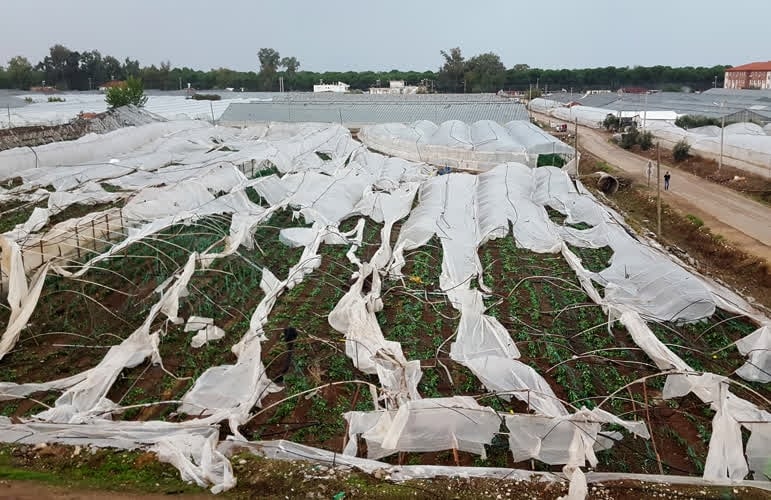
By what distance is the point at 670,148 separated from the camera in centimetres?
2486

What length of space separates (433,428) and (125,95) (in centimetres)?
3158

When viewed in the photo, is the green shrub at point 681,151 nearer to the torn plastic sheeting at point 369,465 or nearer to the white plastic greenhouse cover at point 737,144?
the white plastic greenhouse cover at point 737,144

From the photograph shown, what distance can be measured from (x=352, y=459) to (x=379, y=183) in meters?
12.2

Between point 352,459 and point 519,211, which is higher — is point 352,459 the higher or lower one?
the lower one

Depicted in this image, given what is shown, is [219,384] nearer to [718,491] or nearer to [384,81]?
[718,491]

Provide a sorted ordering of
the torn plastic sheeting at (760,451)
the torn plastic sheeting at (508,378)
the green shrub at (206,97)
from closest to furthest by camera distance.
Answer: the torn plastic sheeting at (760,451) → the torn plastic sheeting at (508,378) → the green shrub at (206,97)

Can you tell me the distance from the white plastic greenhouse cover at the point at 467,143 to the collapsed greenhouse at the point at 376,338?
5.51m

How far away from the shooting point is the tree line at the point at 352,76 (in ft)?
182

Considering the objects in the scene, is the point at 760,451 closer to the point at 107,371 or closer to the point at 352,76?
the point at 107,371

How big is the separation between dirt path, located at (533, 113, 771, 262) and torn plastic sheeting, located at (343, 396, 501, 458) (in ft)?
29.8

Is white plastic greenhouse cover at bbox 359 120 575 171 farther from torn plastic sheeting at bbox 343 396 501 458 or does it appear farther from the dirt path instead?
torn plastic sheeting at bbox 343 396 501 458

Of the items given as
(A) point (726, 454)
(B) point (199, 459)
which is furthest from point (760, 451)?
(B) point (199, 459)

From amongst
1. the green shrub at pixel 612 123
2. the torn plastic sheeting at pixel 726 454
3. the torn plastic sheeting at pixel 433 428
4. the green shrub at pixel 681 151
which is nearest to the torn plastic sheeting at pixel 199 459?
the torn plastic sheeting at pixel 433 428

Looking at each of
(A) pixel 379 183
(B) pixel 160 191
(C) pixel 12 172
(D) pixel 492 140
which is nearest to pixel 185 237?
(B) pixel 160 191
